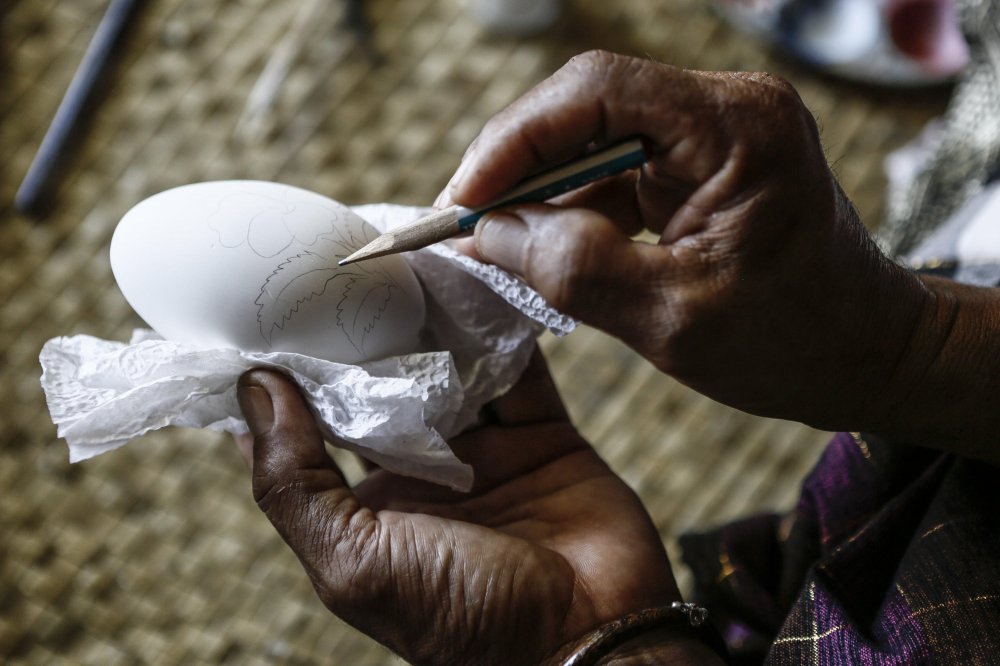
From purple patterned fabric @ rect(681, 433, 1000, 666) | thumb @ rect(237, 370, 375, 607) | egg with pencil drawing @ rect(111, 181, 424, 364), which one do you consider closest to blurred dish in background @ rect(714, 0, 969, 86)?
purple patterned fabric @ rect(681, 433, 1000, 666)

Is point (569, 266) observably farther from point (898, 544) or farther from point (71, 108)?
point (71, 108)

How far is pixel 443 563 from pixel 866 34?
3.20 feet

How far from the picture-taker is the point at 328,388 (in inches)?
21.1

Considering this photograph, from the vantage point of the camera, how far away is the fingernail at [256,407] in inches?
20.4

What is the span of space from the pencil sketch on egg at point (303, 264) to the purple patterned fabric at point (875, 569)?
357 millimetres

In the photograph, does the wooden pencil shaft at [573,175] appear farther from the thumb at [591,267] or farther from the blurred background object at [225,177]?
the blurred background object at [225,177]

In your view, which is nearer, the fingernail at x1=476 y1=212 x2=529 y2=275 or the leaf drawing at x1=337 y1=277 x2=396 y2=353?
the fingernail at x1=476 y1=212 x2=529 y2=275

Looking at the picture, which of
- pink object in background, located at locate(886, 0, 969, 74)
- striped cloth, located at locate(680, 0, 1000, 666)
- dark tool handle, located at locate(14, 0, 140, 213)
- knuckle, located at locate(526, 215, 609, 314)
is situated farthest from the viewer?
pink object in background, located at locate(886, 0, 969, 74)

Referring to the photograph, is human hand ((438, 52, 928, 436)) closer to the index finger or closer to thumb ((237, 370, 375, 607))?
the index finger

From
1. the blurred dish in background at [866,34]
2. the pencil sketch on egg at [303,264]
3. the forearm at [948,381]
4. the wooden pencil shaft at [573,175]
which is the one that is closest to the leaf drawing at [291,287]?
the pencil sketch on egg at [303,264]

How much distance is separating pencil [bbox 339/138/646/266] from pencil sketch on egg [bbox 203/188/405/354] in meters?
0.06

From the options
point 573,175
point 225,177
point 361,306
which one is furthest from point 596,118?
point 225,177

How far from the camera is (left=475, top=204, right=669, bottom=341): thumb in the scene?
0.40 m

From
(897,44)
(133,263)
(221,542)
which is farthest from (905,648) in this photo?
(897,44)
